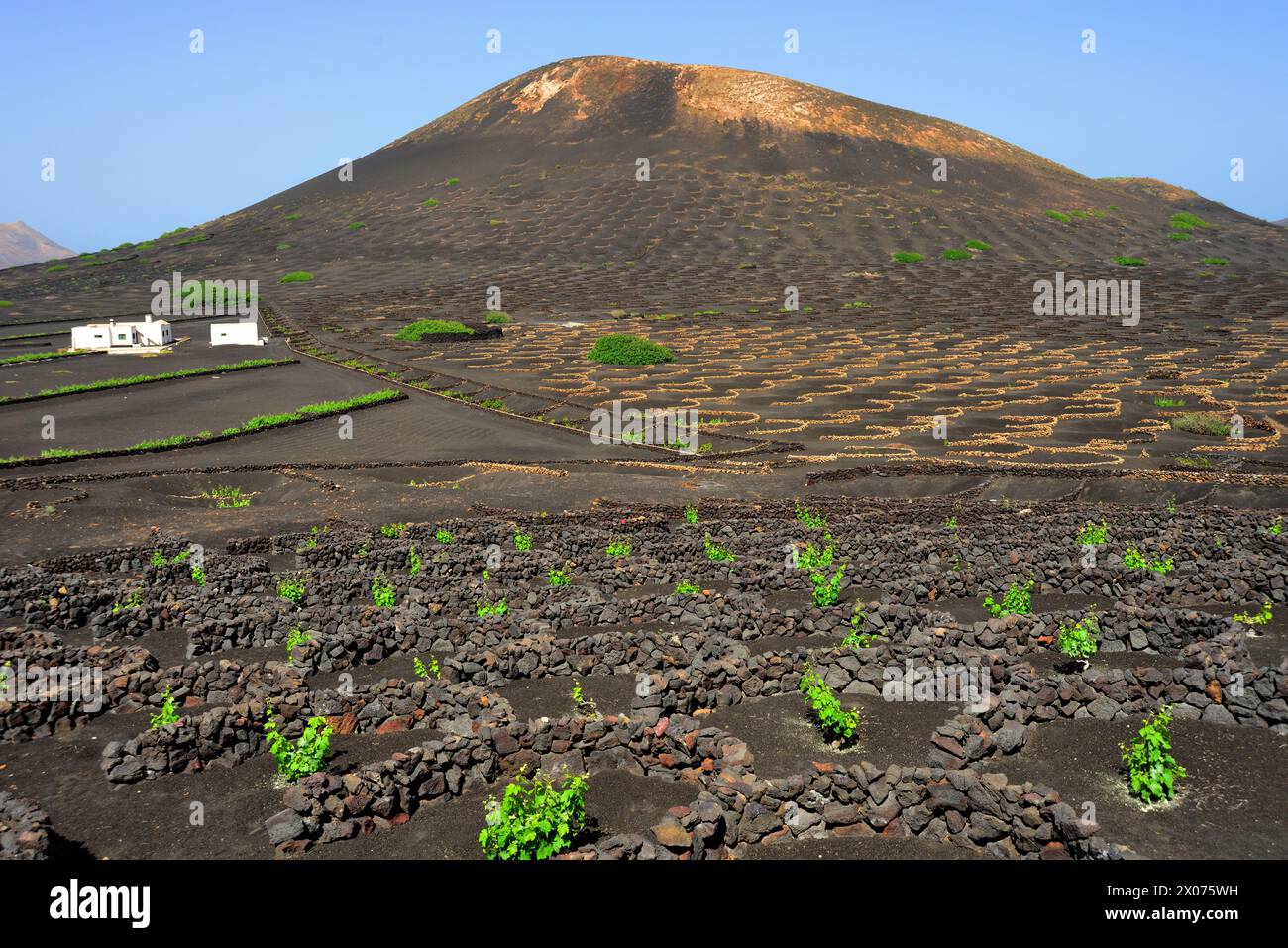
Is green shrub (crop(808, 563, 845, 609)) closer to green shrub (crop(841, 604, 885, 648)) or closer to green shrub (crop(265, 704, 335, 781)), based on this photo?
green shrub (crop(841, 604, 885, 648))

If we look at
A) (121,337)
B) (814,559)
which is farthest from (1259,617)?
(121,337)

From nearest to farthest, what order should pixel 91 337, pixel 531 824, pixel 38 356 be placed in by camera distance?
pixel 531 824 < pixel 38 356 < pixel 91 337

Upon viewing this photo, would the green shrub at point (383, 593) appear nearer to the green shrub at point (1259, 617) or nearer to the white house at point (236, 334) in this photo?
the green shrub at point (1259, 617)

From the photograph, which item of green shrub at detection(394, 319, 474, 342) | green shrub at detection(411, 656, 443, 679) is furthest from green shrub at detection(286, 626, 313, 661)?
green shrub at detection(394, 319, 474, 342)

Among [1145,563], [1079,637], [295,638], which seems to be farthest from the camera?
[1145,563]

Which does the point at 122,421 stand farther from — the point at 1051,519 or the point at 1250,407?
the point at 1250,407

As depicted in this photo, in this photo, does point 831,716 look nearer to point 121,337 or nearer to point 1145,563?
point 1145,563
